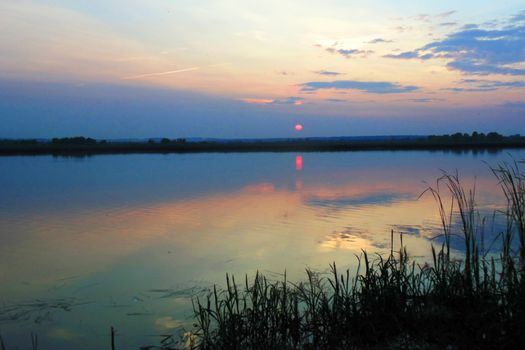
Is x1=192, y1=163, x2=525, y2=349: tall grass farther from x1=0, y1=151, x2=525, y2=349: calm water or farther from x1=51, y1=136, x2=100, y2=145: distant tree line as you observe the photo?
x1=51, y1=136, x2=100, y2=145: distant tree line

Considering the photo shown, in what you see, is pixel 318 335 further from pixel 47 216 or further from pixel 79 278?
pixel 47 216

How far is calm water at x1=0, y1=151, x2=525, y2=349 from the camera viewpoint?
20.5 ft

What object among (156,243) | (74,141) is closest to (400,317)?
(156,243)

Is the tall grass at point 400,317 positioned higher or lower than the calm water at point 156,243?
higher

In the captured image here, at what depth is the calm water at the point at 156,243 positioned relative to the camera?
20.5ft

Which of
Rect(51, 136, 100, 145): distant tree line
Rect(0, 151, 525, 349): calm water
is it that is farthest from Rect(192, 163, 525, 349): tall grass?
Rect(51, 136, 100, 145): distant tree line

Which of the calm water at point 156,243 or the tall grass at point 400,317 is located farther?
the calm water at point 156,243

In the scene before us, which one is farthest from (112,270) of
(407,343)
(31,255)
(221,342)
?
(407,343)

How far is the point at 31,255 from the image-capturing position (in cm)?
966

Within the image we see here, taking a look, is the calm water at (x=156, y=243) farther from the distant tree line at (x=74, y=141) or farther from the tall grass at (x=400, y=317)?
the distant tree line at (x=74, y=141)

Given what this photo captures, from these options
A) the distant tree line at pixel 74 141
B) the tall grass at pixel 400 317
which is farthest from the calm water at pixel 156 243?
the distant tree line at pixel 74 141

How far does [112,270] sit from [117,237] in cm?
289

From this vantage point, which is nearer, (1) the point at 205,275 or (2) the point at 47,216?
(1) the point at 205,275

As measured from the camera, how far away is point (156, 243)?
10.7m
